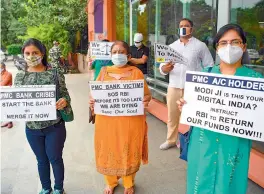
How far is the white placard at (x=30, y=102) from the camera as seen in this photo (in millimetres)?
2883

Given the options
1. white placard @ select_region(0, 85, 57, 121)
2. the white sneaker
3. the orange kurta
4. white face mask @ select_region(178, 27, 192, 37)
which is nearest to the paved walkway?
the white sneaker

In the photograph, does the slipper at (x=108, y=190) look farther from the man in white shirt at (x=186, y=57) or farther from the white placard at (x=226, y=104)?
the man in white shirt at (x=186, y=57)

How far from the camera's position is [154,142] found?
5.27 m

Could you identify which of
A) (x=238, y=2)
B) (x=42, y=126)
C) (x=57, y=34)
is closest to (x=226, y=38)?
(x=42, y=126)

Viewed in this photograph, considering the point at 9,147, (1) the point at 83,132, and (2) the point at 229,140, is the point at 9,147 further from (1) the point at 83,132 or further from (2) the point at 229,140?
(2) the point at 229,140

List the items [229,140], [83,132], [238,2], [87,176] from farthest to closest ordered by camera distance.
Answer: [83,132] → [238,2] → [87,176] → [229,140]

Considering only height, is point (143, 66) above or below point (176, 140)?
above

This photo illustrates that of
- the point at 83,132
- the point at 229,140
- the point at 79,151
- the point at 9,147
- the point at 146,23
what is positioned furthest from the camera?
the point at 146,23

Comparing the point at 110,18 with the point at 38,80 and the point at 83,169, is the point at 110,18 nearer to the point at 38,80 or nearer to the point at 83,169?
the point at 83,169

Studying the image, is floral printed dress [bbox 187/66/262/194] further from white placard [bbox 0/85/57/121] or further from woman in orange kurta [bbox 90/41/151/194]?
white placard [bbox 0/85/57/121]

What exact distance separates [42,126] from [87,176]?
4.21ft

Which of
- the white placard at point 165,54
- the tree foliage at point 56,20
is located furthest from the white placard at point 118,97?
the tree foliage at point 56,20

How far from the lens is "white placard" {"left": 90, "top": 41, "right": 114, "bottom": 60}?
17.7ft

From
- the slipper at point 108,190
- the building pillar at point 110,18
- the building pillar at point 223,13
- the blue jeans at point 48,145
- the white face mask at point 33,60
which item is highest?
the building pillar at point 110,18
